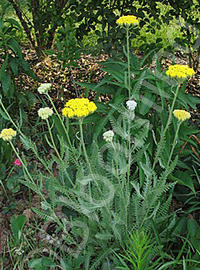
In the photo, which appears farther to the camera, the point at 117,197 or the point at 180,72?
the point at 117,197

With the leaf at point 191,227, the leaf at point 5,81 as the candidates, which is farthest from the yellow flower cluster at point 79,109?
the leaf at point 5,81

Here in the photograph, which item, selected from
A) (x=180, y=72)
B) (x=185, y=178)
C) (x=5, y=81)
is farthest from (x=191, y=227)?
(x=5, y=81)

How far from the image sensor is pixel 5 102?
262 cm

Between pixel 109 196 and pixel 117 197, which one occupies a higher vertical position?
pixel 109 196

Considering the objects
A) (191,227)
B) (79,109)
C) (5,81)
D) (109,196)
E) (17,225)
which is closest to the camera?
(79,109)

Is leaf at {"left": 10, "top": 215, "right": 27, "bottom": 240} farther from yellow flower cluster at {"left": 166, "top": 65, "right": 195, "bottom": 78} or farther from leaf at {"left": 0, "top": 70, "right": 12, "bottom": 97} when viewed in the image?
yellow flower cluster at {"left": 166, "top": 65, "right": 195, "bottom": 78}

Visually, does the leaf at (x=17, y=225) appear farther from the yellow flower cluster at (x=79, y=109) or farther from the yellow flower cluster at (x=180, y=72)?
the yellow flower cluster at (x=180, y=72)

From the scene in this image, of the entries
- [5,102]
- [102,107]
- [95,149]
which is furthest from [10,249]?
[5,102]

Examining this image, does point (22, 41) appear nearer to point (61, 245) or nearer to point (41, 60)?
point (41, 60)

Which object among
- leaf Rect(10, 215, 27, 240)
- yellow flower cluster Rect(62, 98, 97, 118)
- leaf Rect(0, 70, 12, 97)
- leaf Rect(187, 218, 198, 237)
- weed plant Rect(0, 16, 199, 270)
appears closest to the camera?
yellow flower cluster Rect(62, 98, 97, 118)

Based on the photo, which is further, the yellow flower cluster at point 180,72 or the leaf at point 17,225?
the leaf at point 17,225

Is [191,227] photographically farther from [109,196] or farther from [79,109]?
[79,109]

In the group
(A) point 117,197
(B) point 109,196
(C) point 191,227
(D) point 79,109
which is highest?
(D) point 79,109

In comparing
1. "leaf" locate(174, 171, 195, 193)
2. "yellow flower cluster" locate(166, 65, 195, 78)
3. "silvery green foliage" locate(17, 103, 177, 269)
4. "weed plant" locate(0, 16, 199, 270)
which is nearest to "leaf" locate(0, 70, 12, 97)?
"weed plant" locate(0, 16, 199, 270)
